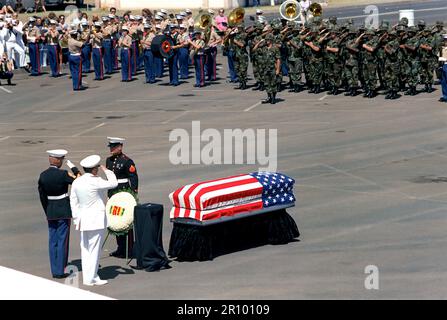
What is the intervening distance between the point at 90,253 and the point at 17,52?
2846 cm

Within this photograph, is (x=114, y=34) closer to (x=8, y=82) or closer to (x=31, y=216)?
(x=8, y=82)

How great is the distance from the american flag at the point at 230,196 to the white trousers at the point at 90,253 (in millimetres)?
1717

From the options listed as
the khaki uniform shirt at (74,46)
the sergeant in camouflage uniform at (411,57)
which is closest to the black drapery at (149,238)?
the sergeant in camouflage uniform at (411,57)

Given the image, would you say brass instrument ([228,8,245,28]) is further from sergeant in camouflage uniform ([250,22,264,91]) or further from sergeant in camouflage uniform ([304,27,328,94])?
sergeant in camouflage uniform ([304,27,328,94])

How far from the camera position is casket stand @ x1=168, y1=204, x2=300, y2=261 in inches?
672

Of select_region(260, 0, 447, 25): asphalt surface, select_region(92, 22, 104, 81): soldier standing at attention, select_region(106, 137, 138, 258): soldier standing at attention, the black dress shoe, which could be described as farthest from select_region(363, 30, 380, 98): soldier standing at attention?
select_region(260, 0, 447, 25): asphalt surface

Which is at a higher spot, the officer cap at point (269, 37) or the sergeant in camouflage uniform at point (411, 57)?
the officer cap at point (269, 37)

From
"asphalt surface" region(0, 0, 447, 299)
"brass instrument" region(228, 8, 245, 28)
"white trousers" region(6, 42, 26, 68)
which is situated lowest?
"asphalt surface" region(0, 0, 447, 299)

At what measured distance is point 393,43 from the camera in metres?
33.2

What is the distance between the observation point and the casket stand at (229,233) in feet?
56.0

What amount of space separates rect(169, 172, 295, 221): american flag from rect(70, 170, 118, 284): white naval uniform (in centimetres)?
165

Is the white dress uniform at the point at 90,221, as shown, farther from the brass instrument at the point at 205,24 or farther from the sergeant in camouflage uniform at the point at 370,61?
the brass instrument at the point at 205,24

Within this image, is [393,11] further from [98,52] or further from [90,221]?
[90,221]
